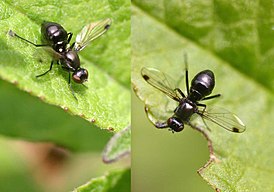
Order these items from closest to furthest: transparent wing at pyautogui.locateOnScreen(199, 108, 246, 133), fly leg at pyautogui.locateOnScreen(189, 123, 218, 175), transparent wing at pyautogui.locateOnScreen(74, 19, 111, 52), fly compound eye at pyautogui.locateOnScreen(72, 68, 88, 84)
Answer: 1. fly leg at pyautogui.locateOnScreen(189, 123, 218, 175)
2. fly compound eye at pyautogui.locateOnScreen(72, 68, 88, 84)
3. transparent wing at pyautogui.locateOnScreen(199, 108, 246, 133)
4. transparent wing at pyautogui.locateOnScreen(74, 19, 111, 52)

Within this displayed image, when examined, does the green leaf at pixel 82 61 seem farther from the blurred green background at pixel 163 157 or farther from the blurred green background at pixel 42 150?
the blurred green background at pixel 42 150

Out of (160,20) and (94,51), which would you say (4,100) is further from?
(160,20)

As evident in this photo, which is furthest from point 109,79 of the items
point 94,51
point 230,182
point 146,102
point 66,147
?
point 230,182

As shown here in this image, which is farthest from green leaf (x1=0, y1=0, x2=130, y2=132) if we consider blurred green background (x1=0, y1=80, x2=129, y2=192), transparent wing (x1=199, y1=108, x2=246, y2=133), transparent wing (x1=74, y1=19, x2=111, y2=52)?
blurred green background (x1=0, y1=80, x2=129, y2=192)

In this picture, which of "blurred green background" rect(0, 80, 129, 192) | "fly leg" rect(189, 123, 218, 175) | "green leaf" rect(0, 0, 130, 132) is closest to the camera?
"green leaf" rect(0, 0, 130, 132)

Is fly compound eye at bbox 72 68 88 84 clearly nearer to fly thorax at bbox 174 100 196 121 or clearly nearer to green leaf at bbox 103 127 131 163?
green leaf at bbox 103 127 131 163

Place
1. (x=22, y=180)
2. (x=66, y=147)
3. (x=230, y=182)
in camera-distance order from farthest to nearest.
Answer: (x=22, y=180), (x=66, y=147), (x=230, y=182)

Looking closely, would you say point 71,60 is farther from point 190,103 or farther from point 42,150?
point 42,150
